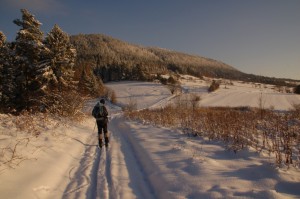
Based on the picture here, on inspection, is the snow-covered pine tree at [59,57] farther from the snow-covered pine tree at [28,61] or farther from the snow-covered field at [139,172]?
the snow-covered field at [139,172]

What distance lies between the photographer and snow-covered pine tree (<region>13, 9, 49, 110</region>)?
2372 cm

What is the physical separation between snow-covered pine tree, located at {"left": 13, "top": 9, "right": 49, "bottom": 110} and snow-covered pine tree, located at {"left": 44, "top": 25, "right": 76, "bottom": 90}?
3.60 ft

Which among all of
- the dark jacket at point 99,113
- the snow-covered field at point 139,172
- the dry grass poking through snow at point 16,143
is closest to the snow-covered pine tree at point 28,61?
the dark jacket at point 99,113

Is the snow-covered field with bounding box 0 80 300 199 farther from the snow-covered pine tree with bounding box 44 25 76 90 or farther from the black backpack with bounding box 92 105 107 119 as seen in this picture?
the snow-covered pine tree with bounding box 44 25 76 90

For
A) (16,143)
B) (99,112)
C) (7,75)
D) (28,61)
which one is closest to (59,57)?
(28,61)

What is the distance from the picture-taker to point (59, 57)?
25844 millimetres

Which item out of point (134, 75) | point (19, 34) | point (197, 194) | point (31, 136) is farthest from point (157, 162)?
point (134, 75)

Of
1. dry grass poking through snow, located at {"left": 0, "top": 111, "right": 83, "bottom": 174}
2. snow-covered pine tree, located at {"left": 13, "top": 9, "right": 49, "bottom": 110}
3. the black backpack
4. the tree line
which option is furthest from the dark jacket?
snow-covered pine tree, located at {"left": 13, "top": 9, "right": 49, "bottom": 110}

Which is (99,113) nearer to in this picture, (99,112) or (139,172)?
(99,112)

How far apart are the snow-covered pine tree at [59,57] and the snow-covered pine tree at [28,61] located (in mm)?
1097

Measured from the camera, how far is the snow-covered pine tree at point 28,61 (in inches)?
934

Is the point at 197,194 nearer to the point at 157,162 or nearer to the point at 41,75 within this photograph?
the point at 157,162

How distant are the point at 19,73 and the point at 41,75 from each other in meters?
2.19

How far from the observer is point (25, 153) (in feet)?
21.6
